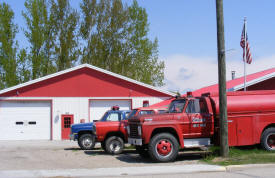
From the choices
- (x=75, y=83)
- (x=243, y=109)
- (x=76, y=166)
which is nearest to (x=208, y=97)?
(x=243, y=109)

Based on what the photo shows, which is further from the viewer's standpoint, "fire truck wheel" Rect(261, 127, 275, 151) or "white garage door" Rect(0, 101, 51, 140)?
"white garage door" Rect(0, 101, 51, 140)

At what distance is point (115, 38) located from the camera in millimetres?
39875

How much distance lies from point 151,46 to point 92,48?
686 centimetres

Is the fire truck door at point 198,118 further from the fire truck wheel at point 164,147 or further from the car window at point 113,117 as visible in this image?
the car window at point 113,117

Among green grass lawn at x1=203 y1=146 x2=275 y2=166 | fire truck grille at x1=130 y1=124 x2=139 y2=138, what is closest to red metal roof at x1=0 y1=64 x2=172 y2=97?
fire truck grille at x1=130 y1=124 x2=139 y2=138

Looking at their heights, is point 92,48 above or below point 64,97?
above

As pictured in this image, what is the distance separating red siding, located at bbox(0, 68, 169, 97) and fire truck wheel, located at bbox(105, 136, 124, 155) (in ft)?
40.1

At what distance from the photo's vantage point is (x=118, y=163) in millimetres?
12859

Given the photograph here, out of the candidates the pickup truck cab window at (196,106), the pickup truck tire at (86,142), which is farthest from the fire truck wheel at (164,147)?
the pickup truck tire at (86,142)

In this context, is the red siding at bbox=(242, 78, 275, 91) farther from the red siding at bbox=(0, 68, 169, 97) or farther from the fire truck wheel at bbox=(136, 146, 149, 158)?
the fire truck wheel at bbox=(136, 146, 149, 158)

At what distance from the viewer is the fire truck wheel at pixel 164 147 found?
1247cm

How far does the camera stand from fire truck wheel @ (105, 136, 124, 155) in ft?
51.3

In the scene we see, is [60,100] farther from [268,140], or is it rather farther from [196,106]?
[268,140]

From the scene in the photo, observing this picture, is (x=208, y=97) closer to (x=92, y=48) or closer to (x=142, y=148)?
(x=142, y=148)
